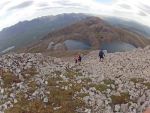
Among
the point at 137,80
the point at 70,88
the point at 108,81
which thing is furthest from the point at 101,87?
the point at 137,80

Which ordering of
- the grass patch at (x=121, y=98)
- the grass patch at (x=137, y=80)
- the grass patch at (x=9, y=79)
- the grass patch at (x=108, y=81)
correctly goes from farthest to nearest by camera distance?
1. the grass patch at (x=137, y=80)
2. the grass patch at (x=108, y=81)
3. the grass patch at (x=9, y=79)
4. the grass patch at (x=121, y=98)

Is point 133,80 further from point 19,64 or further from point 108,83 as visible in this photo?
point 19,64

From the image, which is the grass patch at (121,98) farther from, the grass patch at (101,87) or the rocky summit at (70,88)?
the grass patch at (101,87)

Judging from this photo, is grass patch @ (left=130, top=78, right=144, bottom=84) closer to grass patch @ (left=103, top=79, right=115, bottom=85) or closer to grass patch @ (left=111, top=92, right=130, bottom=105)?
grass patch @ (left=103, top=79, right=115, bottom=85)

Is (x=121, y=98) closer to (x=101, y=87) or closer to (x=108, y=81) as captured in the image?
(x=101, y=87)

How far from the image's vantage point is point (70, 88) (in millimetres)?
47375

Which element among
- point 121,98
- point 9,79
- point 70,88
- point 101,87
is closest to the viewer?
point 121,98

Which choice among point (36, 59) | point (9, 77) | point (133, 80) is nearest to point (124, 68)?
point (133, 80)

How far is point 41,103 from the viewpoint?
4325 cm

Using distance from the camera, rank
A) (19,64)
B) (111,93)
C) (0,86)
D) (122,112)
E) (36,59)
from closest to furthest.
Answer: (122,112) → (111,93) → (0,86) → (19,64) → (36,59)

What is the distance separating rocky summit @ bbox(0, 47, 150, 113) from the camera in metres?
42.6

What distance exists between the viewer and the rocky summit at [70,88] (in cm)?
4262

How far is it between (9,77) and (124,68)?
684 inches

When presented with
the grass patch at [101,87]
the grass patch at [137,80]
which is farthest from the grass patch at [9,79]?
the grass patch at [137,80]
